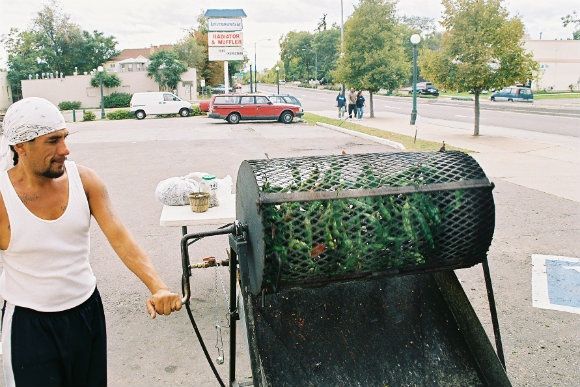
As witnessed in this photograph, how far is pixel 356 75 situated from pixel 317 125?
353 centimetres

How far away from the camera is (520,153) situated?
15078mm

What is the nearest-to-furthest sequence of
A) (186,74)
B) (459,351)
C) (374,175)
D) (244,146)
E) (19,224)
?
(19,224)
(374,175)
(459,351)
(244,146)
(186,74)

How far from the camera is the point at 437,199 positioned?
8.36 feet

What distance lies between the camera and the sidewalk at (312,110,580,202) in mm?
10906

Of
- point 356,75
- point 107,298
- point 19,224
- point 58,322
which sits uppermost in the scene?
point 356,75

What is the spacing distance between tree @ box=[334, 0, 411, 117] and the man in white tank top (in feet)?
81.5

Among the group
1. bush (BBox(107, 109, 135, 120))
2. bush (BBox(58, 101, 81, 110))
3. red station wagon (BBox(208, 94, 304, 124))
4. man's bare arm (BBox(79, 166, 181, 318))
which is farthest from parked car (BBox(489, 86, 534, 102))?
man's bare arm (BBox(79, 166, 181, 318))

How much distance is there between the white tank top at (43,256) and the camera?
2.13 meters

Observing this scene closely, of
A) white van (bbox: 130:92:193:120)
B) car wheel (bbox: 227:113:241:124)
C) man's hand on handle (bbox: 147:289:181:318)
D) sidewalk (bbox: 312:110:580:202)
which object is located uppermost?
white van (bbox: 130:92:193:120)

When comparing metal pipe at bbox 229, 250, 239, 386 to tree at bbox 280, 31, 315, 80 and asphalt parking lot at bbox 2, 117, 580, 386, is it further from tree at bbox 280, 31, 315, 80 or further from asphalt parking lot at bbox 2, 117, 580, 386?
tree at bbox 280, 31, 315, 80

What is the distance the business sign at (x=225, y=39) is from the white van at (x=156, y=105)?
23.2ft

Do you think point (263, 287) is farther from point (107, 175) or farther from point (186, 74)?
point (186, 74)

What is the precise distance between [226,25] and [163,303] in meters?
39.3


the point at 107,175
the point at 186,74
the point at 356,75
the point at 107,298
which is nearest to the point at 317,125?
the point at 356,75
